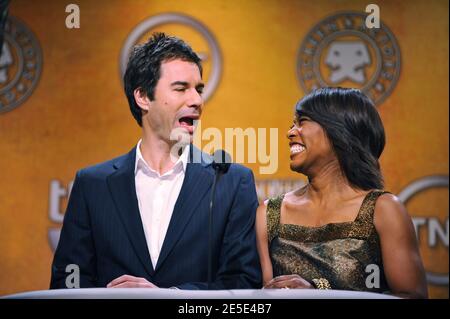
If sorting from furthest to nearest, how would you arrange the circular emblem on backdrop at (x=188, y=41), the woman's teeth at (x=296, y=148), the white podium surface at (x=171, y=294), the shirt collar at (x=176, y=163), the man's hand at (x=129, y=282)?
the circular emblem on backdrop at (x=188, y=41) < the shirt collar at (x=176, y=163) < the woman's teeth at (x=296, y=148) < the man's hand at (x=129, y=282) < the white podium surface at (x=171, y=294)

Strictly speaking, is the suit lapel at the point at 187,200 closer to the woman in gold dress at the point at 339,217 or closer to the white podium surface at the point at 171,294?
the woman in gold dress at the point at 339,217

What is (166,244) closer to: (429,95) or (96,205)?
(96,205)

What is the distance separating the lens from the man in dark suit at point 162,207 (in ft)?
7.27

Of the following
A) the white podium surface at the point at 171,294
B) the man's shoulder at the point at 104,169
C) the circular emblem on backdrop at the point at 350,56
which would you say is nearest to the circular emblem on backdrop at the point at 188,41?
the circular emblem on backdrop at the point at 350,56

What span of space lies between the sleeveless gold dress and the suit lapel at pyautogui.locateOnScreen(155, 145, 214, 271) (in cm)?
29

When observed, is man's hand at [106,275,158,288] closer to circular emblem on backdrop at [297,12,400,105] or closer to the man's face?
the man's face

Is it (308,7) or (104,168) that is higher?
(308,7)

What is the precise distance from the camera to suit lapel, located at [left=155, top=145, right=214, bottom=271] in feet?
7.26

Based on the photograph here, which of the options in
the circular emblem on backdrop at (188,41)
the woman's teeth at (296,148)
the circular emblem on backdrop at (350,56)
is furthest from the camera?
the circular emblem on backdrop at (350,56)

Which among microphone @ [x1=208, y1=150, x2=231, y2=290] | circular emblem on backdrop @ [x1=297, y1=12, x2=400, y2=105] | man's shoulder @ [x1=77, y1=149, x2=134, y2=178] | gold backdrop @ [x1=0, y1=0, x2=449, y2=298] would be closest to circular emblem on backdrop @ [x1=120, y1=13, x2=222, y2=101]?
gold backdrop @ [x1=0, y1=0, x2=449, y2=298]

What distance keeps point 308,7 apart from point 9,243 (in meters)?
1.81
